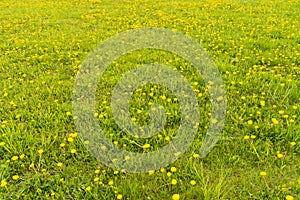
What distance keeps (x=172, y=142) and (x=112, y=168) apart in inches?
29.3

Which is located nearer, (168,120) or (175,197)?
(175,197)

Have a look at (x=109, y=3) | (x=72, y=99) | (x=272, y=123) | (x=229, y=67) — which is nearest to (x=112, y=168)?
(x=72, y=99)

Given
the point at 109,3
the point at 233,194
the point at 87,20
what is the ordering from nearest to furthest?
1. the point at 233,194
2. the point at 87,20
3. the point at 109,3

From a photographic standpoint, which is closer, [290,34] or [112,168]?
[112,168]

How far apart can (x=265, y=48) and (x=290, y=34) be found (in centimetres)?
127

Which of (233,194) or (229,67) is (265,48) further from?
(233,194)

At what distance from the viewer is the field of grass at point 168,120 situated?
8.41ft

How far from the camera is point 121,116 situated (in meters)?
3.56

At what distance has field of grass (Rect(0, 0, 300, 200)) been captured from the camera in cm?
256

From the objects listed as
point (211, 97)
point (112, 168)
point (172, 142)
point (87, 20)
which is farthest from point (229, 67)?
point (87, 20)

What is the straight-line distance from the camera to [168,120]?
11.4 feet

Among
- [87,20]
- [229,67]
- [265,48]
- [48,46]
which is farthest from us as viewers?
[87,20]

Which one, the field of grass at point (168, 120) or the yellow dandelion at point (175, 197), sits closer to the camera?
the yellow dandelion at point (175, 197)

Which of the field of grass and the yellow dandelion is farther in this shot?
the field of grass
